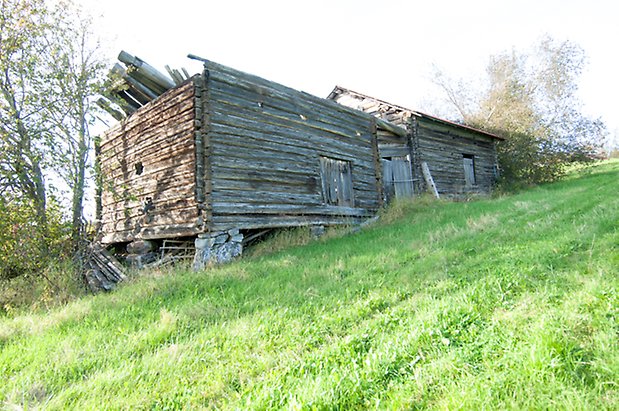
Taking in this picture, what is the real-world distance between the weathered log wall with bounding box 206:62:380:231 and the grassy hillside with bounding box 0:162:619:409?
341 cm

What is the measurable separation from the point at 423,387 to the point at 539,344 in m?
0.77

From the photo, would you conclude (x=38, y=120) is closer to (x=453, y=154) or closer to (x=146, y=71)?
(x=146, y=71)

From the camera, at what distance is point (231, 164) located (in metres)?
8.27

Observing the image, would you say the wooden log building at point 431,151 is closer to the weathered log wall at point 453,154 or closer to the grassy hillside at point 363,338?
the weathered log wall at point 453,154

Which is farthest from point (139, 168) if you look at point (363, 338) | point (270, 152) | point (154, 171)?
point (363, 338)

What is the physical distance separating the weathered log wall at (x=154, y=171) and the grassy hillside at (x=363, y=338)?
357 cm

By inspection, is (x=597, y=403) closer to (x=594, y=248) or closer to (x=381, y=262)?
(x=594, y=248)

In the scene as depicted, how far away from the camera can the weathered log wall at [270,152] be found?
26.8 ft

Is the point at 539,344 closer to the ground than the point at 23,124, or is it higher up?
closer to the ground

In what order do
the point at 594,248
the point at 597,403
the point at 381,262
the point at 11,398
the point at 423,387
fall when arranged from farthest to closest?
the point at 381,262, the point at 594,248, the point at 11,398, the point at 423,387, the point at 597,403

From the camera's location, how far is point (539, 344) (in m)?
2.03

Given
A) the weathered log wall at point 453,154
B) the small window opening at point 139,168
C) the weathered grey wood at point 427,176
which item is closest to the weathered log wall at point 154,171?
the small window opening at point 139,168

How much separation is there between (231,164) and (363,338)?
637 cm

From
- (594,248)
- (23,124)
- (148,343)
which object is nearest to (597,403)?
(594,248)
